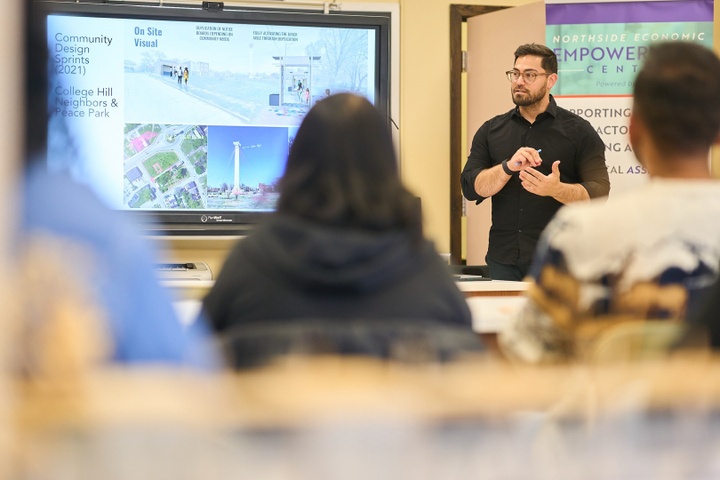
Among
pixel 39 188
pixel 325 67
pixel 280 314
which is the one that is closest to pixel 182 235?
pixel 325 67

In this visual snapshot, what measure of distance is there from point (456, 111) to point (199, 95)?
167 cm

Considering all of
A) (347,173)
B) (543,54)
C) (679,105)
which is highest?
(543,54)

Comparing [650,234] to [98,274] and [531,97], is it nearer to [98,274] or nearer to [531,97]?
[98,274]

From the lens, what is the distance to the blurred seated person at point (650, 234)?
1327mm

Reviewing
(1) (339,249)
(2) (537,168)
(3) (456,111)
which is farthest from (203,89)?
(1) (339,249)

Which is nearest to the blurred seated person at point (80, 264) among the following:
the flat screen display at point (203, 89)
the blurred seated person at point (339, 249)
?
the blurred seated person at point (339, 249)

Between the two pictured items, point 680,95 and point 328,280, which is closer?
point 328,280

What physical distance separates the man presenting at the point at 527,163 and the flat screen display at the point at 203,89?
1080 millimetres

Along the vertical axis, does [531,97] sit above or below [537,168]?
above

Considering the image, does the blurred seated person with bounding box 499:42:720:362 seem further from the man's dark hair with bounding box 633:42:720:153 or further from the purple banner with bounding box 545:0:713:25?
the purple banner with bounding box 545:0:713:25

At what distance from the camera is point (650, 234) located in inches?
55.3

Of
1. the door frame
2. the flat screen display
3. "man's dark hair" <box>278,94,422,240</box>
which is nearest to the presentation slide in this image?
the flat screen display

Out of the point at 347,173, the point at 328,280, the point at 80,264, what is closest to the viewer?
the point at 80,264

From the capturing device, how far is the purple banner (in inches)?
218
